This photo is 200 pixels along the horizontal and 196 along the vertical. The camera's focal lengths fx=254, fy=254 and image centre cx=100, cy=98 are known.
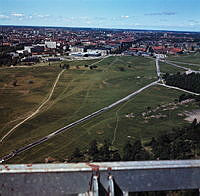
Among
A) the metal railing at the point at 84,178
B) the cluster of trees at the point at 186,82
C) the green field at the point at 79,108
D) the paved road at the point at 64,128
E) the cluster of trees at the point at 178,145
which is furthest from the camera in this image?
the cluster of trees at the point at 186,82

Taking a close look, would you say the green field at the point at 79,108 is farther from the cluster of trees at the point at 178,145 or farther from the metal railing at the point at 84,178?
the metal railing at the point at 84,178

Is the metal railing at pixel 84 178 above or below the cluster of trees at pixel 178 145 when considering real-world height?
above

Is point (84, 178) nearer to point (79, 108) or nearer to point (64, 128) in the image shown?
point (64, 128)

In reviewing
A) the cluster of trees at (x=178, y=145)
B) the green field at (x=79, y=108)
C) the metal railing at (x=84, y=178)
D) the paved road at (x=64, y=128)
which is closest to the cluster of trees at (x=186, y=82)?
the green field at (x=79, y=108)

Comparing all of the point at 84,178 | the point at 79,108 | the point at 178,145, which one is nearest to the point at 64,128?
the point at 79,108

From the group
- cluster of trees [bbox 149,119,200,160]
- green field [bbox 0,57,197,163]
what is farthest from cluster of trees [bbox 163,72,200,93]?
cluster of trees [bbox 149,119,200,160]

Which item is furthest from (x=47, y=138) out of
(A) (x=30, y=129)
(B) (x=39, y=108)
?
(B) (x=39, y=108)

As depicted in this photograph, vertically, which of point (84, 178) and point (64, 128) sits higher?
point (84, 178)
